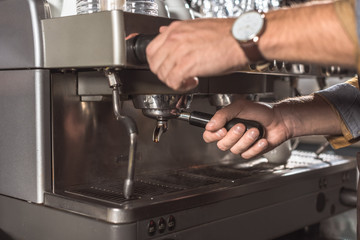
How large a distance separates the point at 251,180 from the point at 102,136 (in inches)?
14.0

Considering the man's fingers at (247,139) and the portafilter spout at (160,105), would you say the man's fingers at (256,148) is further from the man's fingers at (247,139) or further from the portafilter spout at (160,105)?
the portafilter spout at (160,105)

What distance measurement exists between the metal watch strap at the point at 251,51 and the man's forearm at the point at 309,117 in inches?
14.0

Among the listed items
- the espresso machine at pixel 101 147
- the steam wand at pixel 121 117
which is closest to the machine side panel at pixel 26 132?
the espresso machine at pixel 101 147

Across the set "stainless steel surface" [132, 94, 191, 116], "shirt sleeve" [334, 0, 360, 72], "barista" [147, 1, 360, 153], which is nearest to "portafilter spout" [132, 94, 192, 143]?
"stainless steel surface" [132, 94, 191, 116]

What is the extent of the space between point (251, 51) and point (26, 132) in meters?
0.52

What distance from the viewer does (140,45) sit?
0.79 m

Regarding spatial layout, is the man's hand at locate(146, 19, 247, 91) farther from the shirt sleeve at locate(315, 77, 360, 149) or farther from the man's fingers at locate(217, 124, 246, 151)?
the shirt sleeve at locate(315, 77, 360, 149)

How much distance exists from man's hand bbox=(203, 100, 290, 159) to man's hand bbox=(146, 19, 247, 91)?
22 cm

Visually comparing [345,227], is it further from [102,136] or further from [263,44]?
[263,44]

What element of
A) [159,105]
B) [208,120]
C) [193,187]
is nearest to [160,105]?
[159,105]

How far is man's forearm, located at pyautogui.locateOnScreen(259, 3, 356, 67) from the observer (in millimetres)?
590

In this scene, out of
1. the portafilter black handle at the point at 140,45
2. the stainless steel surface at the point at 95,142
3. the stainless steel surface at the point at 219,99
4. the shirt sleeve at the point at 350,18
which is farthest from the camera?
the stainless steel surface at the point at 219,99

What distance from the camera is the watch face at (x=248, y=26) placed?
2.09ft

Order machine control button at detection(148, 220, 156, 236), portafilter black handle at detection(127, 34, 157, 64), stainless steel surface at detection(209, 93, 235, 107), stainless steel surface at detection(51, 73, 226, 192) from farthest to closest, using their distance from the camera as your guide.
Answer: stainless steel surface at detection(209, 93, 235, 107)
stainless steel surface at detection(51, 73, 226, 192)
machine control button at detection(148, 220, 156, 236)
portafilter black handle at detection(127, 34, 157, 64)
